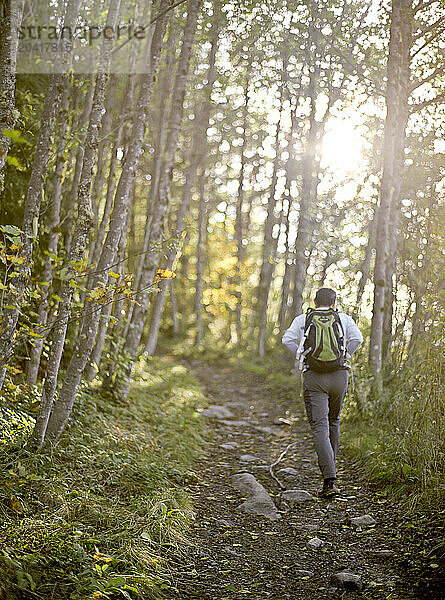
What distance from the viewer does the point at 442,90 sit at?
1065cm

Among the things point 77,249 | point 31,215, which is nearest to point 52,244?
point 77,249

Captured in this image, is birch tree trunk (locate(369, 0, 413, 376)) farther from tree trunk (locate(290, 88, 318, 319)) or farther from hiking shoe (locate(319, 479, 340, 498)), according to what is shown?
tree trunk (locate(290, 88, 318, 319))

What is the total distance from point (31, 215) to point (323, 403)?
378 cm

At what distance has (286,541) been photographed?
16.2 ft

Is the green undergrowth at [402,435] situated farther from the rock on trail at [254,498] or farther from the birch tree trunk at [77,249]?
the birch tree trunk at [77,249]

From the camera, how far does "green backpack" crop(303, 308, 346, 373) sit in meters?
6.27

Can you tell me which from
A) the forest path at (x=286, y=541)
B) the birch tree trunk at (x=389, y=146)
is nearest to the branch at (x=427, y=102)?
the birch tree trunk at (x=389, y=146)

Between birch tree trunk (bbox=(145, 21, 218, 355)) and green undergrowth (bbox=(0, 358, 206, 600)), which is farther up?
birch tree trunk (bbox=(145, 21, 218, 355))

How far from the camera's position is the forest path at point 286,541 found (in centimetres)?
401

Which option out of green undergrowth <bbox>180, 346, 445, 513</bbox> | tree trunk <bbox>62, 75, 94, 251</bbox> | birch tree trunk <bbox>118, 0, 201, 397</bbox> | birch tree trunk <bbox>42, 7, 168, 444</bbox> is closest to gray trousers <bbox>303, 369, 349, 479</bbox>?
green undergrowth <bbox>180, 346, 445, 513</bbox>

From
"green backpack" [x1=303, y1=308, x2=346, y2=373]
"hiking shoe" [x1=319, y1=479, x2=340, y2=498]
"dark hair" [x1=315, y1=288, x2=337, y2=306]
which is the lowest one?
"hiking shoe" [x1=319, y1=479, x2=340, y2=498]

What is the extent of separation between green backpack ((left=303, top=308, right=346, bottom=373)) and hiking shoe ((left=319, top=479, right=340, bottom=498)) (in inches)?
47.8

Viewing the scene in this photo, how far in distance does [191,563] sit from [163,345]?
17.7m

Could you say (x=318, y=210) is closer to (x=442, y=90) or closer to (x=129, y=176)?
(x=442, y=90)
